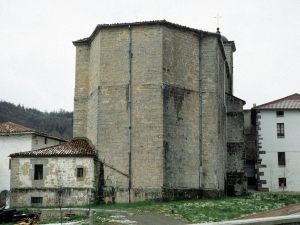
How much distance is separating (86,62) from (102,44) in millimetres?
3089

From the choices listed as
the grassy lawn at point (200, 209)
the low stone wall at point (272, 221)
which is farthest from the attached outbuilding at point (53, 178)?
the low stone wall at point (272, 221)

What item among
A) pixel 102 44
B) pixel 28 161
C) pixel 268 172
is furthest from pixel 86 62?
pixel 268 172

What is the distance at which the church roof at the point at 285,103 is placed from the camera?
35.6 meters

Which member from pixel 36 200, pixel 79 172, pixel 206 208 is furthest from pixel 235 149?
pixel 36 200

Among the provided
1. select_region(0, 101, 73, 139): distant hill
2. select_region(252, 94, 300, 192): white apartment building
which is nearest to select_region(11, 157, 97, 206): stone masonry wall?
select_region(252, 94, 300, 192): white apartment building

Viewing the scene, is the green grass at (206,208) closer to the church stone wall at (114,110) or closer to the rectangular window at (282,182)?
the church stone wall at (114,110)

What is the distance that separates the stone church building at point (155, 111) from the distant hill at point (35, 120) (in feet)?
196

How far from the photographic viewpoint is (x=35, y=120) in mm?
92875

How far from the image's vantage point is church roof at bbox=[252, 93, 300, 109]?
3559cm

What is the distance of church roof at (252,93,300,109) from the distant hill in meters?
54.2

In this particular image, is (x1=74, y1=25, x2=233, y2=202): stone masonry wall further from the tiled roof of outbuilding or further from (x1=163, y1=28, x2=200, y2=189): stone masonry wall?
the tiled roof of outbuilding

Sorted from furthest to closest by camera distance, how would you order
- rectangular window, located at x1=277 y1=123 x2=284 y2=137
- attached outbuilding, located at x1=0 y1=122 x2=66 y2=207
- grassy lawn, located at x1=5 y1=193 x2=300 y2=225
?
rectangular window, located at x1=277 y1=123 x2=284 y2=137 < attached outbuilding, located at x1=0 y1=122 x2=66 y2=207 < grassy lawn, located at x1=5 y1=193 x2=300 y2=225

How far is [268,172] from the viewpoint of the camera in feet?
115

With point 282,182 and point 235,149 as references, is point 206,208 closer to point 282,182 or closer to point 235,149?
point 235,149
